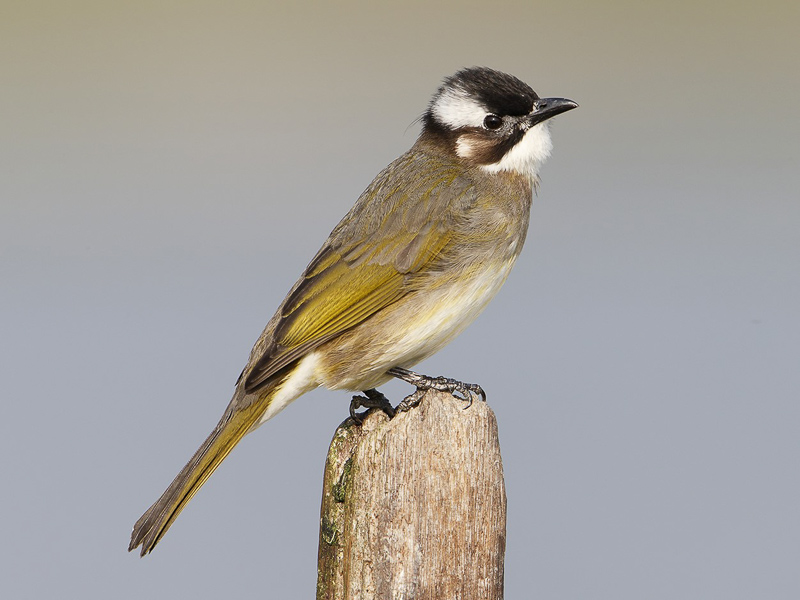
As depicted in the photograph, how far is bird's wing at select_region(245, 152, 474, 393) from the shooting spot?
4.64 metres

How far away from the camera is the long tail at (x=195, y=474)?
13.0ft

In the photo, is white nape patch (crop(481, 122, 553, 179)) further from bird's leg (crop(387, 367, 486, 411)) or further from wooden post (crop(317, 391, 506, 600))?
wooden post (crop(317, 391, 506, 600))

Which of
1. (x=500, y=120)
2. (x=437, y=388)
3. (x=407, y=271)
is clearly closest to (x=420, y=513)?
(x=437, y=388)

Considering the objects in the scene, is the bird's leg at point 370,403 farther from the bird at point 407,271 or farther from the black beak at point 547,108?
the black beak at point 547,108

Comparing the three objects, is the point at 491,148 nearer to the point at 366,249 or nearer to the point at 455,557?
the point at 366,249

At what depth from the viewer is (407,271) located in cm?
486

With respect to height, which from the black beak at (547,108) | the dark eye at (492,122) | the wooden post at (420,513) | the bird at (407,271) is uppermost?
the black beak at (547,108)

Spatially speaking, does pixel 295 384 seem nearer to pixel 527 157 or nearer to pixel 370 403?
pixel 370 403

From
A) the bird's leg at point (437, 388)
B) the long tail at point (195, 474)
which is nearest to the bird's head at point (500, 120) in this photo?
the bird's leg at point (437, 388)

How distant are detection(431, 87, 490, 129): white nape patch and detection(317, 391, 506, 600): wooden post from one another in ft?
7.39

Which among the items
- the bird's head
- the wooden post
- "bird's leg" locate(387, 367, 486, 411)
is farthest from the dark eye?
the wooden post

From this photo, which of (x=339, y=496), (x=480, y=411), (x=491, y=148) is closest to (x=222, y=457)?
(x=339, y=496)

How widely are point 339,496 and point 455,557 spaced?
48 centimetres

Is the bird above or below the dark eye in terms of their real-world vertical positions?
below
